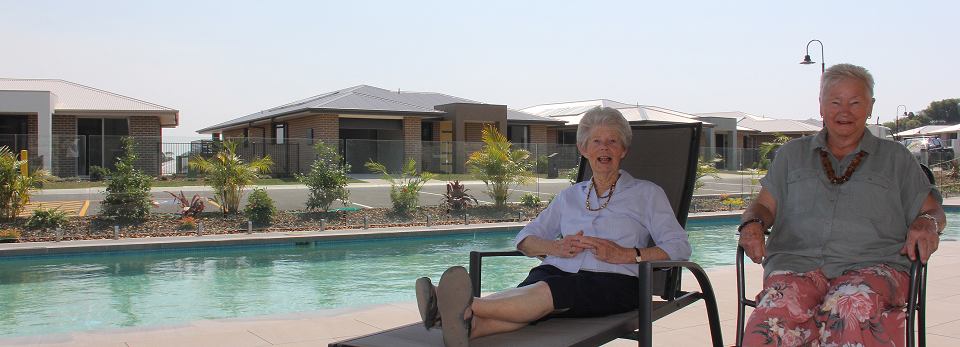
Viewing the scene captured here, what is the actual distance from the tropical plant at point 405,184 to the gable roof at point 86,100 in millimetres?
9731

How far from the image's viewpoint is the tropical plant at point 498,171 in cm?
1264

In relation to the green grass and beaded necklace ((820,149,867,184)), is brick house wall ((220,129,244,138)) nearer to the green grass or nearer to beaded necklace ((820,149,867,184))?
the green grass

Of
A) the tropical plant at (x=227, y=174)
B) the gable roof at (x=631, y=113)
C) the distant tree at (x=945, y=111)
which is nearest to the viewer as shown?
the tropical plant at (x=227, y=174)

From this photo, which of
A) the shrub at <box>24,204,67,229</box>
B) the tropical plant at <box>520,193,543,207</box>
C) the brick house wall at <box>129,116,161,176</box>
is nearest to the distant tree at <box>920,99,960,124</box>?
the tropical plant at <box>520,193,543,207</box>

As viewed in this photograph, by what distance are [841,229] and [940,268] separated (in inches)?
164

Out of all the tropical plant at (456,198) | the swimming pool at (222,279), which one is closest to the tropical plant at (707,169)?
the swimming pool at (222,279)

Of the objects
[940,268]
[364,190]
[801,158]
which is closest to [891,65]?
[940,268]

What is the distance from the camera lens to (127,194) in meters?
10.0

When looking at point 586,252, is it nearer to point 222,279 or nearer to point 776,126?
point 222,279

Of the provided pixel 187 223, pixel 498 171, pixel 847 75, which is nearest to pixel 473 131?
pixel 498 171

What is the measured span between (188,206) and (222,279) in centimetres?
412

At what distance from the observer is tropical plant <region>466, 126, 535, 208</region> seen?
41.5 ft

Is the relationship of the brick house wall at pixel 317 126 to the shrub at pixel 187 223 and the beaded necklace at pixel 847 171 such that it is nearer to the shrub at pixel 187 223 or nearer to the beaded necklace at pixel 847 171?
the shrub at pixel 187 223

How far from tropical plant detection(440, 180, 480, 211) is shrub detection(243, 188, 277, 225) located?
312 cm
